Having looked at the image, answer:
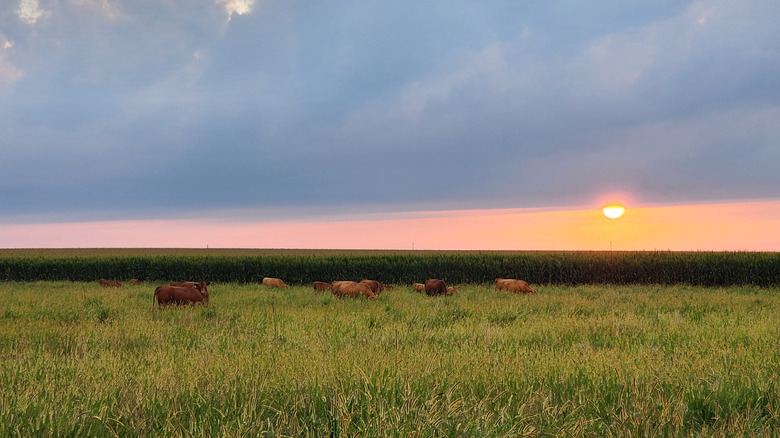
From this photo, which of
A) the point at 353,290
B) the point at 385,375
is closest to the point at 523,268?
the point at 353,290

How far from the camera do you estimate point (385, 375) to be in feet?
16.3

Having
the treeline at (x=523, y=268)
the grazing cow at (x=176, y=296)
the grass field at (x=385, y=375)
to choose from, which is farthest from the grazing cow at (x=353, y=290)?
the treeline at (x=523, y=268)

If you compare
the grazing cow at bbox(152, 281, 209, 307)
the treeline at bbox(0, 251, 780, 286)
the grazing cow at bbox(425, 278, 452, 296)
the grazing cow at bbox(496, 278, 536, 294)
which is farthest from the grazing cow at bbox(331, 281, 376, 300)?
the treeline at bbox(0, 251, 780, 286)

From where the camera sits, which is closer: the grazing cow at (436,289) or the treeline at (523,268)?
the grazing cow at (436,289)

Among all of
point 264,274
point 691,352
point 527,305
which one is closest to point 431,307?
point 527,305

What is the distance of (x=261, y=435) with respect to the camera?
3365 mm

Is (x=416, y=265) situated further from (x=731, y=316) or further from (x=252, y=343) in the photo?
(x=252, y=343)

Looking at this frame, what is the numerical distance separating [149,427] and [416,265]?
23.8 meters

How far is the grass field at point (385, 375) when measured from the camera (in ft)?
12.0

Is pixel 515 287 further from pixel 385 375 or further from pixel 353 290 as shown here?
pixel 385 375

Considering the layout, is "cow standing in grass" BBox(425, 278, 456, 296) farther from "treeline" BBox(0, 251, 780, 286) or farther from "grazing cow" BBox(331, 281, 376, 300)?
"treeline" BBox(0, 251, 780, 286)

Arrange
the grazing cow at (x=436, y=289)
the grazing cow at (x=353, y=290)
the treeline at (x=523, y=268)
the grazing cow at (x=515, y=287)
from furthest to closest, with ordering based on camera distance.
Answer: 1. the treeline at (x=523, y=268)
2. the grazing cow at (x=515, y=287)
3. the grazing cow at (x=436, y=289)
4. the grazing cow at (x=353, y=290)

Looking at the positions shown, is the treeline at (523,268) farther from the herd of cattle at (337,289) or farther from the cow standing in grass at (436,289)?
the cow standing in grass at (436,289)

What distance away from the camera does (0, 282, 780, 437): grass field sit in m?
3.67
